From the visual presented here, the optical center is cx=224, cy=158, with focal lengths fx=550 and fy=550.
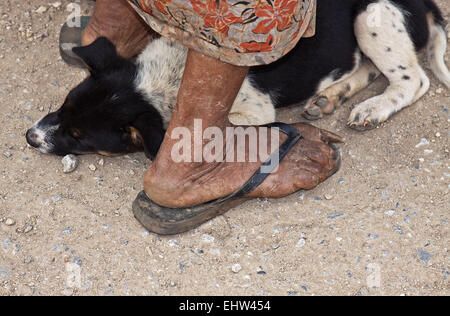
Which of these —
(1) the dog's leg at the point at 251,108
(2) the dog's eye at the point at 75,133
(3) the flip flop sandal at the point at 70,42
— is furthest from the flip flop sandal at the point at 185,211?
(3) the flip flop sandal at the point at 70,42

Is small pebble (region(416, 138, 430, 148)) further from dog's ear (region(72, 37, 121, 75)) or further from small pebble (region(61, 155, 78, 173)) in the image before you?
small pebble (region(61, 155, 78, 173))

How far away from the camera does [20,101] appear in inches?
131

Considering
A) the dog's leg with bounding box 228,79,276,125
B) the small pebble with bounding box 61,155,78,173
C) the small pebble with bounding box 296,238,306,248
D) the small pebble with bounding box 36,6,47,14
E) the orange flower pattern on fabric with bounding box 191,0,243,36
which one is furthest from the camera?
the small pebble with bounding box 36,6,47,14

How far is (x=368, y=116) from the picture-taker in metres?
3.13

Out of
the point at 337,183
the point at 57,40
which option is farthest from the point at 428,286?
the point at 57,40

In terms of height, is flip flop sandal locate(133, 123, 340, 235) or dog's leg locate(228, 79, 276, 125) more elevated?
dog's leg locate(228, 79, 276, 125)

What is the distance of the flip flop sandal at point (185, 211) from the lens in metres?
2.66

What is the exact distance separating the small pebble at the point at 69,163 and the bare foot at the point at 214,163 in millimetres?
574

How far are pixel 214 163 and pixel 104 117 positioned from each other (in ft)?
2.15

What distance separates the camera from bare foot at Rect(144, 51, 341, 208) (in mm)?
2246

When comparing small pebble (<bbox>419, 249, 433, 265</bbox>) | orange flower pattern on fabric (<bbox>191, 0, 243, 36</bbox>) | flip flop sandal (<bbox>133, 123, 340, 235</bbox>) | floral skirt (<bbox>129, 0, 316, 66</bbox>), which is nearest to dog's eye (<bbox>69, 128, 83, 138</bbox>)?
flip flop sandal (<bbox>133, 123, 340, 235</bbox>)

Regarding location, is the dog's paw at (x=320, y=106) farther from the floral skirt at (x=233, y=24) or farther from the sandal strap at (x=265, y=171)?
the floral skirt at (x=233, y=24)

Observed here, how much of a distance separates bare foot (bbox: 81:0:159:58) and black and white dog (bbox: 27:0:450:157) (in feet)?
0.34

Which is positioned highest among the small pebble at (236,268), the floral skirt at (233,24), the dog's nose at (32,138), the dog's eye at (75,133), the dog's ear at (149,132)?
the floral skirt at (233,24)
